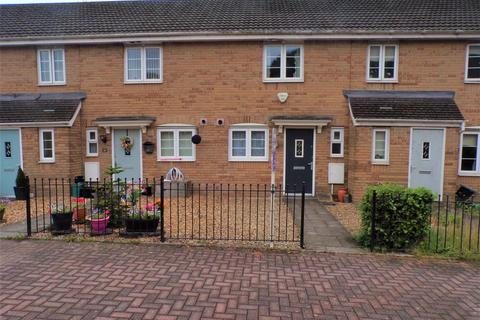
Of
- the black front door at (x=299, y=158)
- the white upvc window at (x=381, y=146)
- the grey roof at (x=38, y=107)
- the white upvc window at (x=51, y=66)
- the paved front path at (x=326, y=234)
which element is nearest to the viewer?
the paved front path at (x=326, y=234)

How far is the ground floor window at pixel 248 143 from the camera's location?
11703 millimetres

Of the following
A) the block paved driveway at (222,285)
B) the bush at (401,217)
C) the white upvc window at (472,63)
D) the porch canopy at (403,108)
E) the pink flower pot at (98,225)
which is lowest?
the block paved driveway at (222,285)

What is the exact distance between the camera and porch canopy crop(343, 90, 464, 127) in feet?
33.7

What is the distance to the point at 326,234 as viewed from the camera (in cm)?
695

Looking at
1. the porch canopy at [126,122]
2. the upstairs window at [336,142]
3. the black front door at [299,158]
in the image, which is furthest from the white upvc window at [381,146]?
the porch canopy at [126,122]

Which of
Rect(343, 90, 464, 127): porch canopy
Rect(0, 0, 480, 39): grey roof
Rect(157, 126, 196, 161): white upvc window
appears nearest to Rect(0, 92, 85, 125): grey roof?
Rect(0, 0, 480, 39): grey roof

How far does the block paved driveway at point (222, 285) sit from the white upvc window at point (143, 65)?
756 cm

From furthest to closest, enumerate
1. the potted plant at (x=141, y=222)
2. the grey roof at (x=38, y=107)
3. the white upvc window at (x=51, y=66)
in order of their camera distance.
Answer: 1. the white upvc window at (x=51, y=66)
2. the grey roof at (x=38, y=107)
3. the potted plant at (x=141, y=222)

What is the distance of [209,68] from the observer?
462 inches

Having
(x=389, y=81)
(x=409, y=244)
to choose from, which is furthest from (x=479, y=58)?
(x=409, y=244)

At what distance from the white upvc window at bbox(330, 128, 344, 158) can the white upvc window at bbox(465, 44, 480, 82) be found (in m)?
4.60

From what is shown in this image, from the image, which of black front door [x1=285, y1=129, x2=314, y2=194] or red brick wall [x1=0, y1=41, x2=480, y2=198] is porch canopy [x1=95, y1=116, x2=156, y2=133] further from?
black front door [x1=285, y1=129, x2=314, y2=194]

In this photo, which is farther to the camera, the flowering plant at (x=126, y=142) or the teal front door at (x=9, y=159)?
the flowering plant at (x=126, y=142)

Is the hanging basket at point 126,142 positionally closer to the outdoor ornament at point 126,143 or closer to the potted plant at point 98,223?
the outdoor ornament at point 126,143
